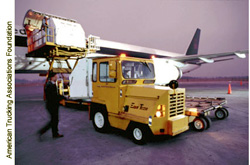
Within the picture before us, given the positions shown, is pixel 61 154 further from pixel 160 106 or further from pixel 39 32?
pixel 39 32

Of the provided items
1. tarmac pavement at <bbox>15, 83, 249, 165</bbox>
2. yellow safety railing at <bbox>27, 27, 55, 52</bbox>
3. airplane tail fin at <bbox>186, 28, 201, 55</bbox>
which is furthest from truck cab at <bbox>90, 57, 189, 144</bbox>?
airplane tail fin at <bbox>186, 28, 201, 55</bbox>

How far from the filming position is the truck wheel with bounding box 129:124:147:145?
4.17 meters

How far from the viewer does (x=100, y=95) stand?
5246 millimetres

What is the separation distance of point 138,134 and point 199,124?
2453 millimetres

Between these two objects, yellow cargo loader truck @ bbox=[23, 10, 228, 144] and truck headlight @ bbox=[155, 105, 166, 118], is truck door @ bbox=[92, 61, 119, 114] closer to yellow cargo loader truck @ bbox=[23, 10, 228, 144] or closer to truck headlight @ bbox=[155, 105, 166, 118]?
yellow cargo loader truck @ bbox=[23, 10, 228, 144]

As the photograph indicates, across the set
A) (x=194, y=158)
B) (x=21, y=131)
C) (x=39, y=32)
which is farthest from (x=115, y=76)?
(x=39, y=32)

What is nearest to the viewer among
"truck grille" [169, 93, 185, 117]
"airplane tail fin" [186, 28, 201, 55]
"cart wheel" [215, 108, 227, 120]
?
"truck grille" [169, 93, 185, 117]

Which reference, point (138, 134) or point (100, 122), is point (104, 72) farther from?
point (138, 134)

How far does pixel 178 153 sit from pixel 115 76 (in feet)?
8.16

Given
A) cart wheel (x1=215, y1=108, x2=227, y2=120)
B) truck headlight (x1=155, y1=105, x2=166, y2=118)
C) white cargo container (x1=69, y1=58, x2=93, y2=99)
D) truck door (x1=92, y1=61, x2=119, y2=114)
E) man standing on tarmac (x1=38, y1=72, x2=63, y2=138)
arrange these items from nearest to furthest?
truck headlight (x1=155, y1=105, x2=166, y2=118)
man standing on tarmac (x1=38, y1=72, x2=63, y2=138)
truck door (x1=92, y1=61, x2=119, y2=114)
white cargo container (x1=69, y1=58, x2=93, y2=99)
cart wheel (x1=215, y1=108, x2=227, y2=120)

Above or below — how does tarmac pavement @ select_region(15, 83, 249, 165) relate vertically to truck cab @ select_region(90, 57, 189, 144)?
below

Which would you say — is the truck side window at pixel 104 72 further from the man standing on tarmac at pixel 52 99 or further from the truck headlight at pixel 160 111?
the truck headlight at pixel 160 111

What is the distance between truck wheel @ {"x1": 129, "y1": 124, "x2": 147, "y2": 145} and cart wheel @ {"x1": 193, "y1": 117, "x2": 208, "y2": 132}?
231 centimetres

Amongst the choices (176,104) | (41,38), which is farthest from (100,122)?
(41,38)
